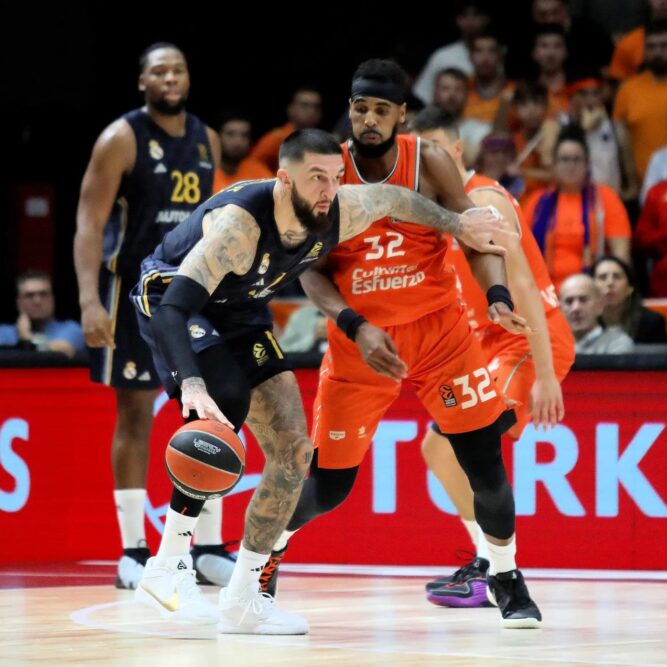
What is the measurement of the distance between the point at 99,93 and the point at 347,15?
6.85 ft

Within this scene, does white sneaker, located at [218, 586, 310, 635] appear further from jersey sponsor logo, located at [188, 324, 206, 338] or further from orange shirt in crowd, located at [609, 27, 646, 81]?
orange shirt in crowd, located at [609, 27, 646, 81]

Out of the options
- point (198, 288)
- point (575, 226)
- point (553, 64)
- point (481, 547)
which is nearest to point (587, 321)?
point (575, 226)

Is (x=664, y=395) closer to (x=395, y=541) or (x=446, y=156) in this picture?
(x=395, y=541)

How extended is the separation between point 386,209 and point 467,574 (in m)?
1.86

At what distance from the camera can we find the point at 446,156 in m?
5.97

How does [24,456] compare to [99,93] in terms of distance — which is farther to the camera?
[99,93]

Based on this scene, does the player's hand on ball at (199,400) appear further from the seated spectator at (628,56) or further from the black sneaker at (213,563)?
the seated spectator at (628,56)

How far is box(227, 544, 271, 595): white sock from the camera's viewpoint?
5.52 m

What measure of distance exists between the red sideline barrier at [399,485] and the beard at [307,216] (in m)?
2.80

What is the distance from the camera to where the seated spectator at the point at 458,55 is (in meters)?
11.0

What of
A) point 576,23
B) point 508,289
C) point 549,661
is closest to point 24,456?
point 508,289

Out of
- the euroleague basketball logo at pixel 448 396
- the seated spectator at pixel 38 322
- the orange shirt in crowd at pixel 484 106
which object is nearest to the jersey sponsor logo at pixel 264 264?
the euroleague basketball logo at pixel 448 396

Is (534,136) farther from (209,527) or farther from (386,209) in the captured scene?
(386,209)

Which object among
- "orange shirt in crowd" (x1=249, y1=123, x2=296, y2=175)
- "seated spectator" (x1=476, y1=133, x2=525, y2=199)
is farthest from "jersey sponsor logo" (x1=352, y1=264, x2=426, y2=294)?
"orange shirt in crowd" (x1=249, y1=123, x2=296, y2=175)
